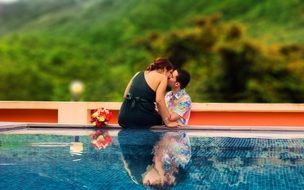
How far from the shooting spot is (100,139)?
178 inches

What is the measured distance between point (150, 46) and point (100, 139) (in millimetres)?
Result: 15164

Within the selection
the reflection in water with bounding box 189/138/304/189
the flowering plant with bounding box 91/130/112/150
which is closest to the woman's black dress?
the flowering plant with bounding box 91/130/112/150

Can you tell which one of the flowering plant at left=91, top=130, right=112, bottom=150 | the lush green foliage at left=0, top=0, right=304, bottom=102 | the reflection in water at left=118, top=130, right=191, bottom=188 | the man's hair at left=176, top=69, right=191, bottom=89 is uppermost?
the man's hair at left=176, top=69, right=191, bottom=89

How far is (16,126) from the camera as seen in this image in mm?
5375

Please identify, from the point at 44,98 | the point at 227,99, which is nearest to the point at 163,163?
the point at 227,99

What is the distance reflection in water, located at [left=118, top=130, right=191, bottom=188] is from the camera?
291 cm

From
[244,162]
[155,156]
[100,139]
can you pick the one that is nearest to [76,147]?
[100,139]

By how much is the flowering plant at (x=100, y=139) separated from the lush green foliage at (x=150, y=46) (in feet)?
37.2

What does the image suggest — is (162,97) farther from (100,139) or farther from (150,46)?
(150,46)

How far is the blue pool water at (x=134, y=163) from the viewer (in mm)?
2826

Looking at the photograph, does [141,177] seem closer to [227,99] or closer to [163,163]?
[163,163]

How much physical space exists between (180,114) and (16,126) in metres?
1.53

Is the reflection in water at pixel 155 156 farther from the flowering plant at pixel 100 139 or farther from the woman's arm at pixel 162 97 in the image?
the woman's arm at pixel 162 97

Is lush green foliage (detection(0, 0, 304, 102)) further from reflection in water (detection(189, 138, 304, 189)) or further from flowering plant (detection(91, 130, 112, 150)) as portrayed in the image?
reflection in water (detection(189, 138, 304, 189))
